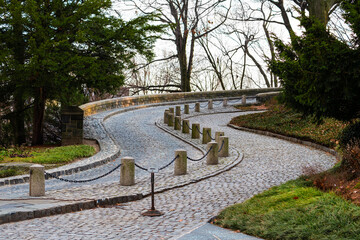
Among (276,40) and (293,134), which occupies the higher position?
(276,40)

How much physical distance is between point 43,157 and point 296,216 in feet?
33.0

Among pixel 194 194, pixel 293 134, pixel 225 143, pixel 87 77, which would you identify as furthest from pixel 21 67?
pixel 293 134

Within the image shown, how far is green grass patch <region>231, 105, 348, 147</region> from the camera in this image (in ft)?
59.0

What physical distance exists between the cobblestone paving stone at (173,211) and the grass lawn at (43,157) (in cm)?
518

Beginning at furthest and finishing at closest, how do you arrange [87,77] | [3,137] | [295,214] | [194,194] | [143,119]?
[3,137], [143,119], [87,77], [194,194], [295,214]

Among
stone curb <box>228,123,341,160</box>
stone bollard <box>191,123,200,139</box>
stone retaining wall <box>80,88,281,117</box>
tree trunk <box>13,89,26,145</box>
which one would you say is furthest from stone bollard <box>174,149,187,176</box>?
tree trunk <box>13,89,26,145</box>

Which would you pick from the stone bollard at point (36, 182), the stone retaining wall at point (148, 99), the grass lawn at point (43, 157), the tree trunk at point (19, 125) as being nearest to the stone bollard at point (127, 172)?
the stone bollard at point (36, 182)

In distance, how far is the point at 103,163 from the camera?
14.7 metres

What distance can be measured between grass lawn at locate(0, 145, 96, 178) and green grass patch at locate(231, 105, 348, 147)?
26.4 ft

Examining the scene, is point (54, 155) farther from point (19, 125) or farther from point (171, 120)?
point (19, 125)

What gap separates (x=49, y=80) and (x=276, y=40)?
10.8m

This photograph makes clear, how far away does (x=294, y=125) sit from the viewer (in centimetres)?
2141

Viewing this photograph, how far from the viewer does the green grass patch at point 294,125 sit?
18.0m

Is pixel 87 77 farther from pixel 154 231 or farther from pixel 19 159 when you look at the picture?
pixel 154 231
